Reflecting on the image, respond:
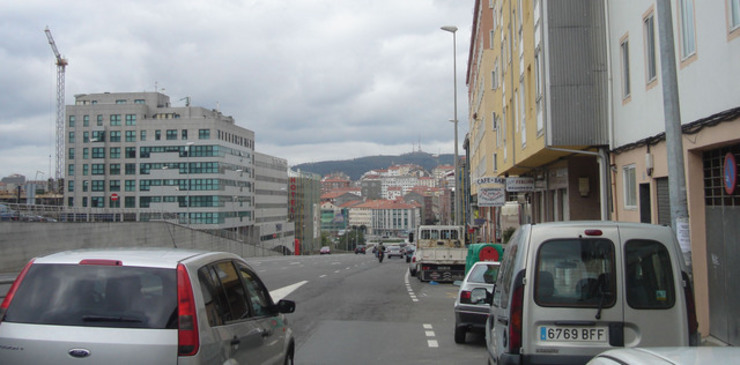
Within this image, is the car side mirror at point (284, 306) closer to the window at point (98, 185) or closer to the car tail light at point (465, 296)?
the car tail light at point (465, 296)

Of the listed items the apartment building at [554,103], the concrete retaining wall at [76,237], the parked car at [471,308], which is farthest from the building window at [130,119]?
the parked car at [471,308]

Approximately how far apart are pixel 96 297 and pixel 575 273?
4128 millimetres

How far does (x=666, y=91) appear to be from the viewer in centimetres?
802

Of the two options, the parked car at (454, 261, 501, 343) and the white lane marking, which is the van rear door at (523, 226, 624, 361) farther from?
the white lane marking

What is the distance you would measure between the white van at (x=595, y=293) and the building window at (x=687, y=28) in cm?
544

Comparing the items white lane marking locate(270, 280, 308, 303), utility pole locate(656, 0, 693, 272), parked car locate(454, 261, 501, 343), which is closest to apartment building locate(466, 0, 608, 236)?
parked car locate(454, 261, 501, 343)

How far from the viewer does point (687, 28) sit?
1055 cm

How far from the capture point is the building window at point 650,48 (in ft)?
42.0

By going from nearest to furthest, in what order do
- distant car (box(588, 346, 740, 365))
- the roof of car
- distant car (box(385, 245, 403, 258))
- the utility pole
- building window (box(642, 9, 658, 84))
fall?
distant car (box(588, 346, 740, 365))
the roof of car
the utility pole
building window (box(642, 9, 658, 84))
distant car (box(385, 245, 403, 258))

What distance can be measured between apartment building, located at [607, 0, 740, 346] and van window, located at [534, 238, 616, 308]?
2.05 meters

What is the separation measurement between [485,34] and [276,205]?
87741mm

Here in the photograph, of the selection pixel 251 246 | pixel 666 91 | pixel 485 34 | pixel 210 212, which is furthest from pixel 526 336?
pixel 210 212

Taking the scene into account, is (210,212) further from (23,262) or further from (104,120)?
(23,262)

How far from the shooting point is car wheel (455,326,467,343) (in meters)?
11.9
